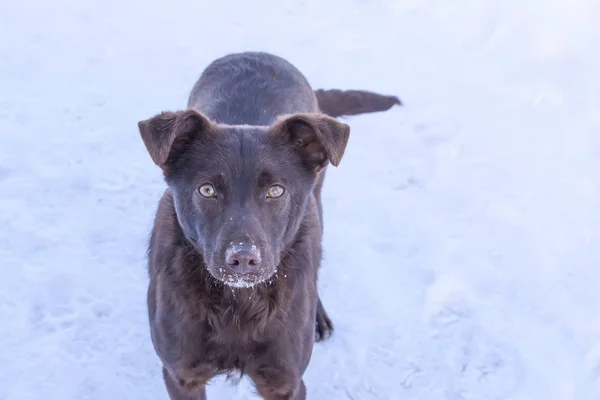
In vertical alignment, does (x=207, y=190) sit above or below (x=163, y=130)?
below

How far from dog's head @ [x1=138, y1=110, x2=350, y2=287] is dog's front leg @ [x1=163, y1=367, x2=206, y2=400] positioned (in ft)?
2.30

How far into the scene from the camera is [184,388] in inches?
137

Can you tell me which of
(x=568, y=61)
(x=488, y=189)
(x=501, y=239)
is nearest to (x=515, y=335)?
(x=501, y=239)

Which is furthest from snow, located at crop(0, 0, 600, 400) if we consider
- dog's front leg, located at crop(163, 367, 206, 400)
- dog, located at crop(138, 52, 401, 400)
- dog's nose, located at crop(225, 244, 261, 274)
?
dog's nose, located at crop(225, 244, 261, 274)

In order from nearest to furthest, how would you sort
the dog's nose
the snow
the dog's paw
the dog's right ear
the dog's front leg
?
the dog's nose, the dog's right ear, the dog's front leg, the snow, the dog's paw

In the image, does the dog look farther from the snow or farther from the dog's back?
the snow

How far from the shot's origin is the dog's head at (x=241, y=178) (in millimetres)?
2992

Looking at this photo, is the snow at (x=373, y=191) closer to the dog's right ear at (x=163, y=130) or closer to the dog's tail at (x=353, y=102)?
the dog's tail at (x=353, y=102)

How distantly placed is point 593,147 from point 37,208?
14.8 feet

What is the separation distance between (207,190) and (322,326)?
1.73 m

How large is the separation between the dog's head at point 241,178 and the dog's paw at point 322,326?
132 centimetres

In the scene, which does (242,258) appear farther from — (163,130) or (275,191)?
(163,130)

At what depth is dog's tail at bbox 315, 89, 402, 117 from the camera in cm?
489

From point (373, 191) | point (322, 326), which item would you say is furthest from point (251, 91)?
point (373, 191)
